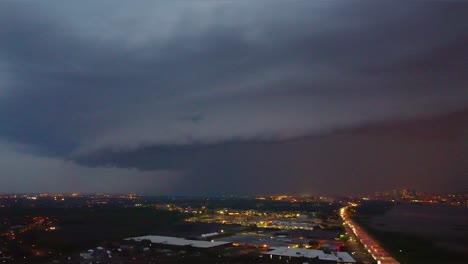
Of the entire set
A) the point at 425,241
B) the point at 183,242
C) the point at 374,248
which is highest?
the point at 183,242

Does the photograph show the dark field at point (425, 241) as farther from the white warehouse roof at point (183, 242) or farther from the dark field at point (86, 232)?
the dark field at point (86, 232)

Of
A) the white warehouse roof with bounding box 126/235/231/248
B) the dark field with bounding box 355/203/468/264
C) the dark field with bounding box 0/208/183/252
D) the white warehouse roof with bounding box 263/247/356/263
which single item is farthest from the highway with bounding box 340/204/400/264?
the dark field with bounding box 0/208/183/252

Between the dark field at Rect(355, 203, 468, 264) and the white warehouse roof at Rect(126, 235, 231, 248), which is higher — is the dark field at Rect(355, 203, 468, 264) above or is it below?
below

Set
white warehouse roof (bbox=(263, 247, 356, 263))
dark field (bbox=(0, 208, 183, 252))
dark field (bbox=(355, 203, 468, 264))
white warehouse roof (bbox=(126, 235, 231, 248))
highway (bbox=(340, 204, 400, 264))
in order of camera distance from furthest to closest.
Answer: dark field (bbox=(0, 208, 183, 252)), white warehouse roof (bbox=(126, 235, 231, 248)), dark field (bbox=(355, 203, 468, 264)), highway (bbox=(340, 204, 400, 264)), white warehouse roof (bbox=(263, 247, 356, 263))

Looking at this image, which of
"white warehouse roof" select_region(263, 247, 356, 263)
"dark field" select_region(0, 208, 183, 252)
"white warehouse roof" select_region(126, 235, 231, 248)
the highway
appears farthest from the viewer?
"dark field" select_region(0, 208, 183, 252)

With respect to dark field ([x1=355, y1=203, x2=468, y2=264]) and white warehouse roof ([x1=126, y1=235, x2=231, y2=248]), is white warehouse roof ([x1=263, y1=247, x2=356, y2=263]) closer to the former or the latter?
dark field ([x1=355, y1=203, x2=468, y2=264])

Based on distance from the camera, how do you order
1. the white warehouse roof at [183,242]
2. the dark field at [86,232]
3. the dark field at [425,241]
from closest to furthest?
1. the dark field at [425,241]
2. the white warehouse roof at [183,242]
3. the dark field at [86,232]

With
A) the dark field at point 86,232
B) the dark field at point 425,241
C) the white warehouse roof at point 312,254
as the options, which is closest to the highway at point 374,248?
the dark field at point 425,241

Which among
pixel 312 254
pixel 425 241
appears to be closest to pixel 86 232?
pixel 312 254

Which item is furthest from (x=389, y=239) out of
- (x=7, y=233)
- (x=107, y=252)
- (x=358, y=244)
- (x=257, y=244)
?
(x=7, y=233)

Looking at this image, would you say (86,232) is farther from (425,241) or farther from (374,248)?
(425,241)

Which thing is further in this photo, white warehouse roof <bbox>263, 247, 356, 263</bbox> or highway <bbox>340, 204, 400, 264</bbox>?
highway <bbox>340, 204, 400, 264</bbox>
